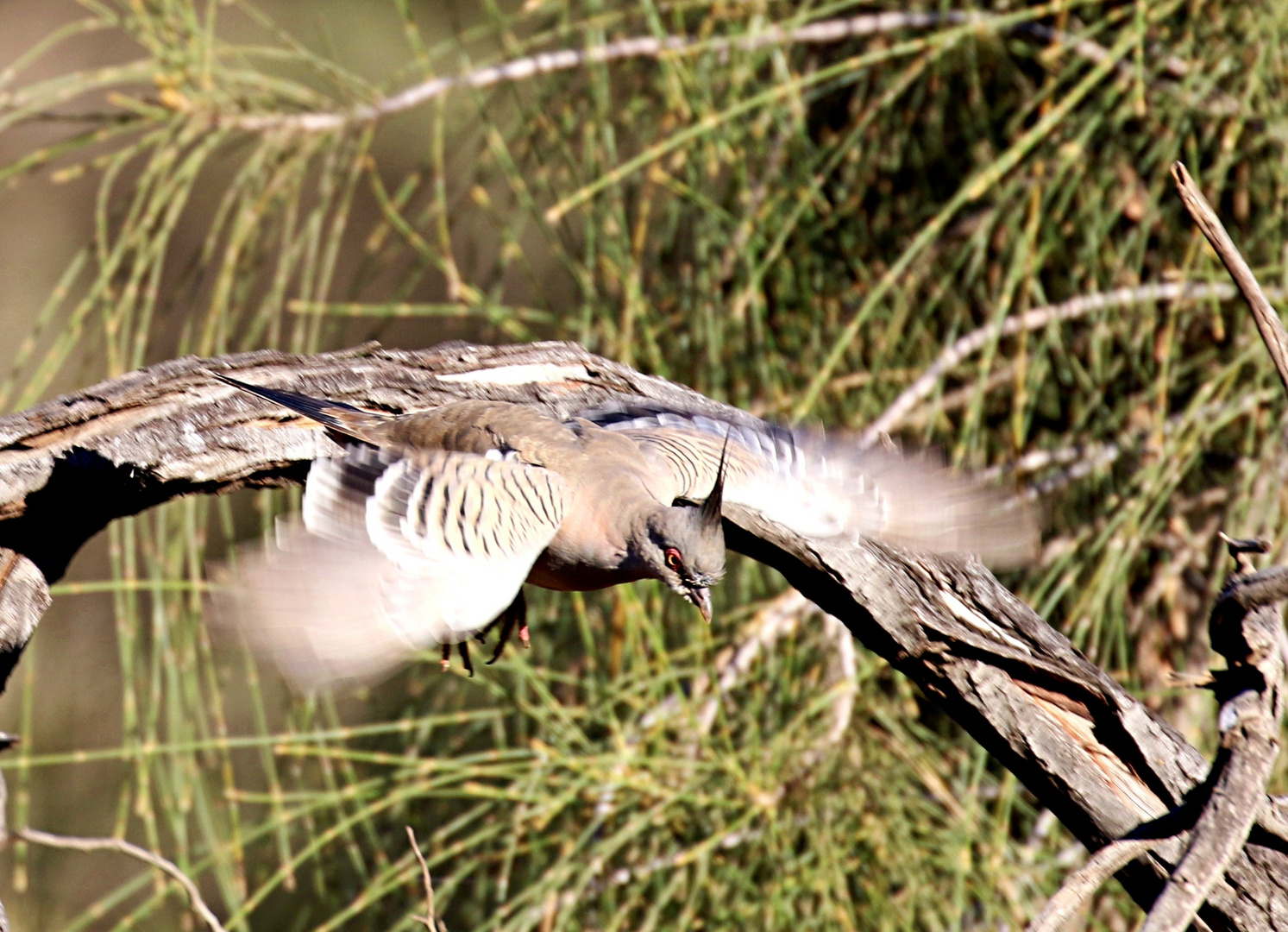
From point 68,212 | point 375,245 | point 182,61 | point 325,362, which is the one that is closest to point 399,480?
point 325,362

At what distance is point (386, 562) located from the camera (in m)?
1.08

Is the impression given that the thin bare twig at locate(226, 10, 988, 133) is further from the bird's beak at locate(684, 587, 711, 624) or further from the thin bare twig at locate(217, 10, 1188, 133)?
the bird's beak at locate(684, 587, 711, 624)

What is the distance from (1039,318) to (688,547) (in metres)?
0.82

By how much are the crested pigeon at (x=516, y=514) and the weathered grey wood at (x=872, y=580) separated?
34 millimetres

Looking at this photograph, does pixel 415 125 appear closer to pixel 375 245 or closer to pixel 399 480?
pixel 375 245

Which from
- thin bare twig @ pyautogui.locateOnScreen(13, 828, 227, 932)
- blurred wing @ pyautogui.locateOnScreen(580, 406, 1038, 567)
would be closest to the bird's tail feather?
blurred wing @ pyautogui.locateOnScreen(580, 406, 1038, 567)

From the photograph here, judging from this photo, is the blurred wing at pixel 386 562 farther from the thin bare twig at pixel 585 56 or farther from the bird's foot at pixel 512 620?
the thin bare twig at pixel 585 56

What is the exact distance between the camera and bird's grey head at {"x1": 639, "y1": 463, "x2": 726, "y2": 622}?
120 cm

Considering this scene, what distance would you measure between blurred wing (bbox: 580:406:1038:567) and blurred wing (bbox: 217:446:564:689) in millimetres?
191

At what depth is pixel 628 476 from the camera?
1.29 metres

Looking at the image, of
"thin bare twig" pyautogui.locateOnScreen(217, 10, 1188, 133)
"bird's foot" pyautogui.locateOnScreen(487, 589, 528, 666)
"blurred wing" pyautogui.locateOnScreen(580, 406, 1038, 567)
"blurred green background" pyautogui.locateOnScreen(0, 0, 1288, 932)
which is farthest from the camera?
"thin bare twig" pyautogui.locateOnScreen(217, 10, 1188, 133)

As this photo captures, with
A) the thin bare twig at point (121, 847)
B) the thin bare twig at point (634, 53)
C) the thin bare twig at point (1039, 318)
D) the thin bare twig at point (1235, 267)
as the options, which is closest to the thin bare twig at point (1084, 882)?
the thin bare twig at point (1235, 267)

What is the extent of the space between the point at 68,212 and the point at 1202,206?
5.03m

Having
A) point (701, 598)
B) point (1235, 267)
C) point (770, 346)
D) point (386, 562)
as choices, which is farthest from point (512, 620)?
point (1235, 267)
